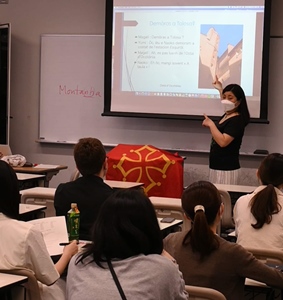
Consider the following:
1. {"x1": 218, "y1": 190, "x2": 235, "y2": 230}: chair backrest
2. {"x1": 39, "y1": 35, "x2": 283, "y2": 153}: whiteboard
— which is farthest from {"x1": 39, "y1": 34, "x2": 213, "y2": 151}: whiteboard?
{"x1": 218, "y1": 190, "x2": 235, "y2": 230}: chair backrest

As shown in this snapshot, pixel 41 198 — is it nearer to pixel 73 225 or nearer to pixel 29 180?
pixel 29 180

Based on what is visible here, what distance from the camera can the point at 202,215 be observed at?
2.36m

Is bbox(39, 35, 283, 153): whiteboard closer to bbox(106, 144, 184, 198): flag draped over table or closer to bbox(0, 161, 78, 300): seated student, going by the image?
bbox(106, 144, 184, 198): flag draped over table

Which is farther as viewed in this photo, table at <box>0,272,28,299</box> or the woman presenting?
the woman presenting

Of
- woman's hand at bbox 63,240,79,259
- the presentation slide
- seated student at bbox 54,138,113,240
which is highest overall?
the presentation slide

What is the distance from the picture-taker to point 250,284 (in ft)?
8.02

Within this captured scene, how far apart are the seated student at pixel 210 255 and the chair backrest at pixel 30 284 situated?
559 mm

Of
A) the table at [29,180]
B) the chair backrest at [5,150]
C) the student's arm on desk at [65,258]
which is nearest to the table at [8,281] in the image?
the student's arm on desk at [65,258]

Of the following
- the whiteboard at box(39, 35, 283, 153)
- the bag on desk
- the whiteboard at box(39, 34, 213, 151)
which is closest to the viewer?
the bag on desk

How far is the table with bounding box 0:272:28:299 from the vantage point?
7.16ft

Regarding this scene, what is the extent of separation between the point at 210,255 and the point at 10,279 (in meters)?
0.78

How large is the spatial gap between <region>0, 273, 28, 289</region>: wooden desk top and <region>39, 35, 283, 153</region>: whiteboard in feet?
14.9

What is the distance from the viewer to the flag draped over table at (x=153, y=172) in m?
6.00

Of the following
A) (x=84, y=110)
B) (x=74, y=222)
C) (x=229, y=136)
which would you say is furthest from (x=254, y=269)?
(x=84, y=110)
